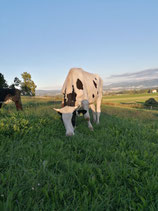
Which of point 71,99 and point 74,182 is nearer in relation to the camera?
point 74,182

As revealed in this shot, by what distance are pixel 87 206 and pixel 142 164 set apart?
5.67 ft

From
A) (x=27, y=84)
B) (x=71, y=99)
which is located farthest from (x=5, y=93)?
(x=27, y=84)

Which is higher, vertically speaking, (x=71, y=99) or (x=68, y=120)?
(x=71, y=99)

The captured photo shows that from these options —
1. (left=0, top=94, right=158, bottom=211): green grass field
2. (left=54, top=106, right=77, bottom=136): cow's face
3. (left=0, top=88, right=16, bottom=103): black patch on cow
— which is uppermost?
(left=0, top=88, right=16, bottom=103): black patch on cow

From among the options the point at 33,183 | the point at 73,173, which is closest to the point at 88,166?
the point at 73,173

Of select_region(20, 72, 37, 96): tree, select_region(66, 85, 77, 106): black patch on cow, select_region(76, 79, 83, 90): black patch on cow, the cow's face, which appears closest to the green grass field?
the cow's face

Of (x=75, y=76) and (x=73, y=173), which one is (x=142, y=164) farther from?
(x=75, y=76)

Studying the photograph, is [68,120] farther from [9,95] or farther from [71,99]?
[9,95]

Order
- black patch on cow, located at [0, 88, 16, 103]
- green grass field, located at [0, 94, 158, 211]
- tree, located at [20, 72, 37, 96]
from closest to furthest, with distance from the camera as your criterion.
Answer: green grass field, located at [0, 94, 158, 211] < black patch on cow, located at [0, 88, 16, 103] < tree, located at [20, 72, 37, 96]

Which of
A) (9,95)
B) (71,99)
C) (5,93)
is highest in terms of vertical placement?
(5,93)

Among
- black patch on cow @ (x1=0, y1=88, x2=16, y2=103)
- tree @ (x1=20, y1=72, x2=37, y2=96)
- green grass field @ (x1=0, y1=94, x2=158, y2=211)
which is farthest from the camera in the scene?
tree @ (x1=20, y1=72, x2=37, y2=96)

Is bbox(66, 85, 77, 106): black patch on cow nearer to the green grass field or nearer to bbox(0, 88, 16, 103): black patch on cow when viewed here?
the green grass field

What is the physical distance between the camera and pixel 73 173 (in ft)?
8.16

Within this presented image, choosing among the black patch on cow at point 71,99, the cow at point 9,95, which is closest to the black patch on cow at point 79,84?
the black patch on cow at point 71,99
